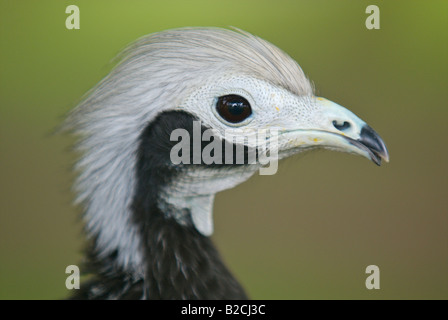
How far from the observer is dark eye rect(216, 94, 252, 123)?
1972mm

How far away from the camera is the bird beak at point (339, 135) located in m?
2.00

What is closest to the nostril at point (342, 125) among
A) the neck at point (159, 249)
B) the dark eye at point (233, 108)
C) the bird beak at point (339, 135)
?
the bird beak at point (339, 135)

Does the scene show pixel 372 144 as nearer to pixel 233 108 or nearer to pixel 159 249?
pixel 233 108

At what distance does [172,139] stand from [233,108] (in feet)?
0.94

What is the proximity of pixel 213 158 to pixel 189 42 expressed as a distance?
0.52m

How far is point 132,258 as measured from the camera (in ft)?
6.86

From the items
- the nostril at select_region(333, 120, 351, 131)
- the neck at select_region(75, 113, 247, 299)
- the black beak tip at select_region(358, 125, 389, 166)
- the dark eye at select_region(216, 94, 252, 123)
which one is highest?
the dark eye at select_region(216, 94, 252, 123)

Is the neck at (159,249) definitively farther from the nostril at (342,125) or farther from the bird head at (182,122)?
the nostril at (342,125)

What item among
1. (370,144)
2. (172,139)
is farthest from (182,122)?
(370,144)

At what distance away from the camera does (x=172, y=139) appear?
6.59 ft

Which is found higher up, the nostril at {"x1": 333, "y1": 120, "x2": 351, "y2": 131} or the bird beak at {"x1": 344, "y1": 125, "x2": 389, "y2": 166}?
the nostril at {"x1": 333, "y1": 120, "x2": 351, "y2": 131}
